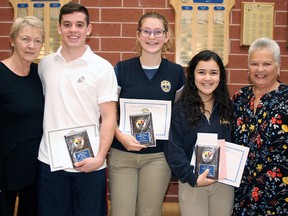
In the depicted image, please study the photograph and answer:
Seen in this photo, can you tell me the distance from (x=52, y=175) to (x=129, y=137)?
1.69 ft

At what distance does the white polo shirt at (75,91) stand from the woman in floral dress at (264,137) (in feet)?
2.72

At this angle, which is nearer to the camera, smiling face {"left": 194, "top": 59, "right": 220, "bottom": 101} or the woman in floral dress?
the woman in floral dress

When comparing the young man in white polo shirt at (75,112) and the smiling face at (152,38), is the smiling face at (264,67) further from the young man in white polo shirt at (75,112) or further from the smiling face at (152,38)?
the young man in white polo shirt at (75,112)

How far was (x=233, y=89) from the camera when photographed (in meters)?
3.23

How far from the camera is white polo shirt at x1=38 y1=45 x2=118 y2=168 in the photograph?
2.14 m

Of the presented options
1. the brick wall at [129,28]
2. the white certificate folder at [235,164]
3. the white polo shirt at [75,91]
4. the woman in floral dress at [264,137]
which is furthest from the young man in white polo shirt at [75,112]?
the brick wall at [129,28]

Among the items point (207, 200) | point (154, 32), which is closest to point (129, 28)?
point (154, 32)

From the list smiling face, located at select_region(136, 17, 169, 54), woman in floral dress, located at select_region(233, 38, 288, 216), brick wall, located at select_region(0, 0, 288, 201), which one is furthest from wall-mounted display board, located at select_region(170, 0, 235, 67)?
woman in floral dress, located at select_region(233, 38, 288, 216)

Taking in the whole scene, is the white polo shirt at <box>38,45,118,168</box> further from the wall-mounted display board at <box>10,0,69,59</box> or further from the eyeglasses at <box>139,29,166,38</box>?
the wall-mounted display board at <box>10,0,69,59</box>

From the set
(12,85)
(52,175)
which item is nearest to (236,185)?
(52,175)

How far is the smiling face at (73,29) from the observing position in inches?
85.0

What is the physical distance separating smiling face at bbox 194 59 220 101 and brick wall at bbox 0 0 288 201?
1.02m

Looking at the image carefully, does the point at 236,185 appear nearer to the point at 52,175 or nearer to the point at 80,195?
the point at 80,195

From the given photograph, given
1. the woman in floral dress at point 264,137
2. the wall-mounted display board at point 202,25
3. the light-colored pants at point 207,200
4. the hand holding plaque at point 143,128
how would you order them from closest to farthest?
the woman in floral dress at point 264,137
the light-colored pants at point 207,200
the hand holding plaque at point 143,128
the wall-mounted display board at point 202,25
